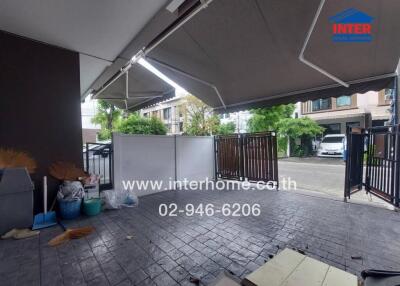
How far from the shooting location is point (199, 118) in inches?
549

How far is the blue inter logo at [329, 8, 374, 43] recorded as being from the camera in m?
2.50

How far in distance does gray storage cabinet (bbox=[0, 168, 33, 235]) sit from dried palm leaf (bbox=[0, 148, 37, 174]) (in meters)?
0.25

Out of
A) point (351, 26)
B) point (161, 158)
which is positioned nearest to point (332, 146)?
point (161, 158)

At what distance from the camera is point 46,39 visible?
3.54 m

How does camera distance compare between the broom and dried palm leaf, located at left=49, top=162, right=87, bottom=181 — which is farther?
dried palm leaf, located at left=49, top=162, right=87, bottom=181

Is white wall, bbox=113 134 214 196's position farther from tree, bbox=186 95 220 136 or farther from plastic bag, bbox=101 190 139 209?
tree, bbox=186 95 220 136

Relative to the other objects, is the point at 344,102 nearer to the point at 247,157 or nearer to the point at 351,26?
the point at 247,157

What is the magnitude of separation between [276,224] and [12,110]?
4793 millimetres

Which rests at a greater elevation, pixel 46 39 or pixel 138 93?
pixel 46 39

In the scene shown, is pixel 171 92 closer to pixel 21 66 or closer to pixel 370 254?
pixel 21 66

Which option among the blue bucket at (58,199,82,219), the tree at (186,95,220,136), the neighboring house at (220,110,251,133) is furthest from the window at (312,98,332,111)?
the blue bucket at (58,199,82,219)

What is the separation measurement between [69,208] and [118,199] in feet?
3.06

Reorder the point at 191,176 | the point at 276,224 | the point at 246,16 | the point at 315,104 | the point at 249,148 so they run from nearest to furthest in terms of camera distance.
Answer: the point at 246,16 → the point at 276,224 → the point at 249,148 → the point at 191,176 → the point at 315,104

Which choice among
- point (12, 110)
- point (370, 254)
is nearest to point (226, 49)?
point (370, 254)
